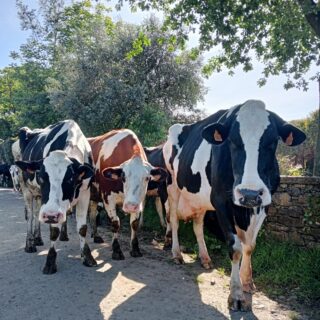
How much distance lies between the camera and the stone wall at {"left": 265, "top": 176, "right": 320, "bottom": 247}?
612cm

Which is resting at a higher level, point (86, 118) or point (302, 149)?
point (86, 118)

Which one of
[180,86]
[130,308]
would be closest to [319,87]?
[130,308]

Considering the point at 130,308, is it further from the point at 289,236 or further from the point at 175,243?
the point at 289,236

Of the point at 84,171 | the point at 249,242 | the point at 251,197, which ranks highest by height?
the point at 84,171

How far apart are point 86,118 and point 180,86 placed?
404cm

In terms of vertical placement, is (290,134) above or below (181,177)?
above

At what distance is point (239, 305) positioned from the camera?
4359 millimetres

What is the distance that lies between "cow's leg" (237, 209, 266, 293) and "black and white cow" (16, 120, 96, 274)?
7.28ft

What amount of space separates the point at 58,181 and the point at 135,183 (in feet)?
4.08

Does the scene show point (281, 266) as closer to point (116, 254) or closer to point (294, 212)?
point (294, 212)

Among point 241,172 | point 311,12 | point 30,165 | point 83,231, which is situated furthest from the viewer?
point 311,12

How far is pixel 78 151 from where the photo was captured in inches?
244

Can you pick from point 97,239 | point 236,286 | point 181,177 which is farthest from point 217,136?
point 97,239

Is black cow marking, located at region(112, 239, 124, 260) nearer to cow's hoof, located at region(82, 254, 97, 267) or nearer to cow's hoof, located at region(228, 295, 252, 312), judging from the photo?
cow's hoof, located at region(82, 254, 97, 267)
